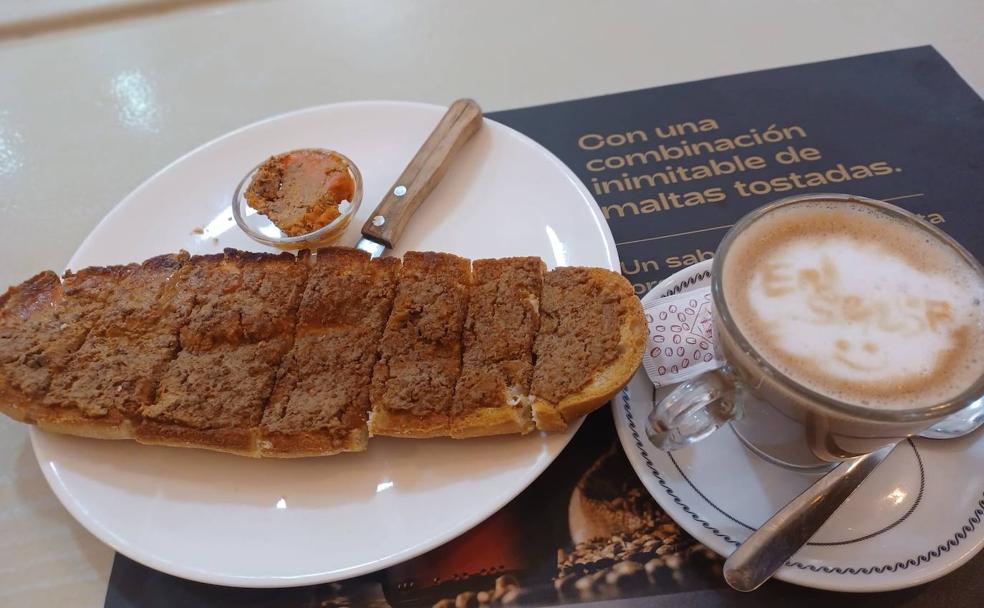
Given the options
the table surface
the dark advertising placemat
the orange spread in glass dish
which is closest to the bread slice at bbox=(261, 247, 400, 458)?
the orange spread in glass dish

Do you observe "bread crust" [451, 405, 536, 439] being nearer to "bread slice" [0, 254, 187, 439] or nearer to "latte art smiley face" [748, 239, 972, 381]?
"latte art smiley face" [748, 239, 972, 381]

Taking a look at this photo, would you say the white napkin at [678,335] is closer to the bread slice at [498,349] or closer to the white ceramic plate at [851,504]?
the white ceramic plate at [851,504]

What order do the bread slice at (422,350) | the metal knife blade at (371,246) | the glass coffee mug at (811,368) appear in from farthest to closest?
1. the metal knife blade at (371,246)
2. the bread slice at (422,350)
3. the glass coffee mug at (811,368)

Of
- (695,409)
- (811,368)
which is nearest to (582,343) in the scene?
(695,409)

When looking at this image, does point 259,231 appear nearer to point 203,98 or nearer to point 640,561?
point 203,98

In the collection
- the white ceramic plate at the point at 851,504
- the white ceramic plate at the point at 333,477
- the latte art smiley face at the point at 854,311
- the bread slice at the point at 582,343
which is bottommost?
the white ceramic plate at the point at 333,477

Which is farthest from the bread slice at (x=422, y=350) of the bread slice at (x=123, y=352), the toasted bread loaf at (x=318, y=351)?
the bread slice at (x=123, y=352)

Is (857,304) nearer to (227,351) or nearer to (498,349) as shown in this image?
(498,349)
